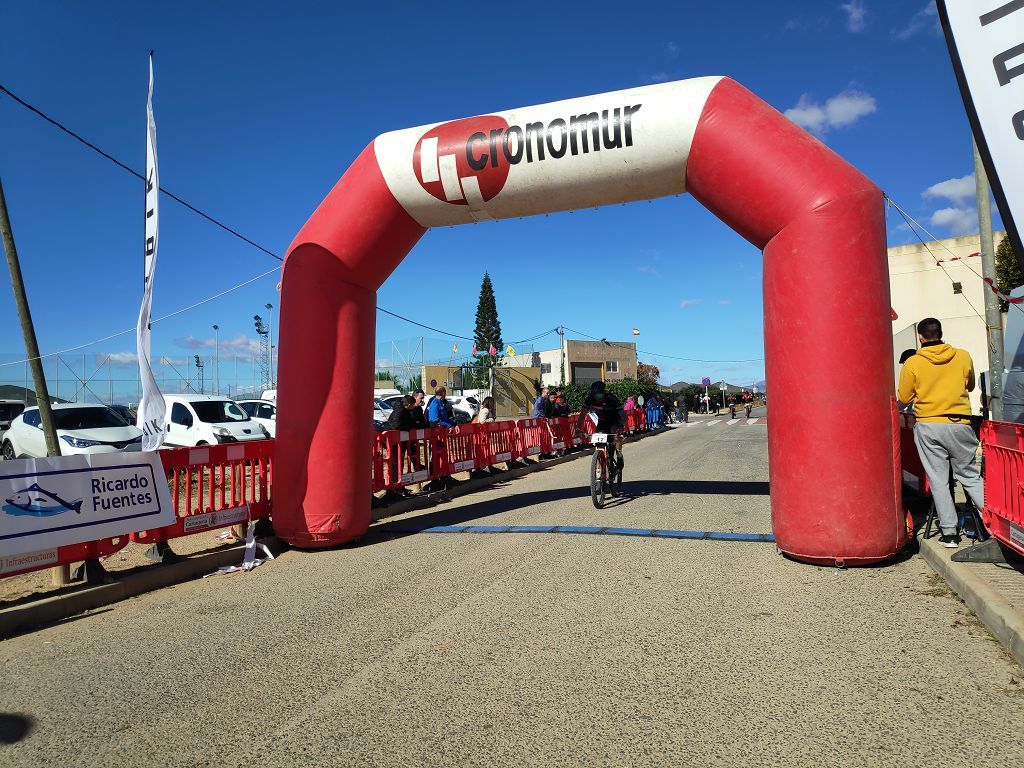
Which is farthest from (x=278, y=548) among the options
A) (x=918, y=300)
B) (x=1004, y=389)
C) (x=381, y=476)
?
(x=918, y=300)

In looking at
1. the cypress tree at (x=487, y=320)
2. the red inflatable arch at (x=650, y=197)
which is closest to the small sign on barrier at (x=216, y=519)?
the red inflatable arch at (x=650, y=197)

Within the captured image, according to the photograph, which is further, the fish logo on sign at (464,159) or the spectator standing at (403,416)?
the spectator standing at (403,416)

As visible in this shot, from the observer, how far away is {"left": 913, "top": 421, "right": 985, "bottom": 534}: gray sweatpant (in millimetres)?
5426

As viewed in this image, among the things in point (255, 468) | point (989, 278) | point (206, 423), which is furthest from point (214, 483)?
point (989, 278)

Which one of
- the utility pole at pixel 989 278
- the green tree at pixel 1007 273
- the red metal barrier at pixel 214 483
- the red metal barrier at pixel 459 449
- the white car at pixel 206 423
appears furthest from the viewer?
the green tree at pixel 1007 273

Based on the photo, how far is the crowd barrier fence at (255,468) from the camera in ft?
19.1

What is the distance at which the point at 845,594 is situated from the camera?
4812 mm

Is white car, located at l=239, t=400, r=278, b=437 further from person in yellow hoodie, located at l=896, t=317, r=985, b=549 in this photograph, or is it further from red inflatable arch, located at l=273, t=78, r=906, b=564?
person in yellow hoodie, located at l=896, t=317, r=985, b=549

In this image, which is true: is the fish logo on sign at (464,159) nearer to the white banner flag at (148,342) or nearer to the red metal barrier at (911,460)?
the white banner flag at (148,342)

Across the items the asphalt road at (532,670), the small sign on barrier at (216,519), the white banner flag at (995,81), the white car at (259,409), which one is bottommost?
the asphalt road at (532,670)

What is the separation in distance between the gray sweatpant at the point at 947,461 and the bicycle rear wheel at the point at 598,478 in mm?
3955

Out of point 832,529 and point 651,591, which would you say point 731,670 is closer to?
point 651,591

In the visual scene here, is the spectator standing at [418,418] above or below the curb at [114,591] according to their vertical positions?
above

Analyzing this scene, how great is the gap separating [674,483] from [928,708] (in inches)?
320
